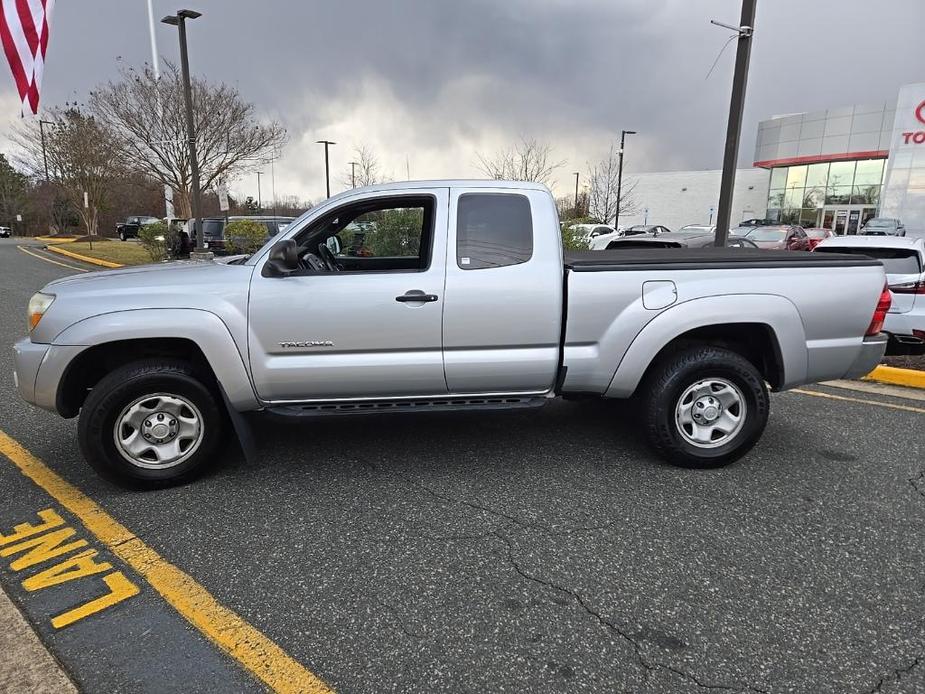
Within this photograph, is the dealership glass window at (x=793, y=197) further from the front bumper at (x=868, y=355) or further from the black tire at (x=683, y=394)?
the black tire at (x=683, y=394)

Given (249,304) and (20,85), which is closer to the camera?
(249,304)

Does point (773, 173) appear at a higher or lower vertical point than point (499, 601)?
higher

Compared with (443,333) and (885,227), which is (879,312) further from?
(885,227)

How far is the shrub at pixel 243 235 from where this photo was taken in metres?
16.2

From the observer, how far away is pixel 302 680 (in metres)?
2.22

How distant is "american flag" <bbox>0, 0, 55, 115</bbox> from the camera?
8.45m

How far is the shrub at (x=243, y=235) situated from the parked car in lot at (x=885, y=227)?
21387 millimetres

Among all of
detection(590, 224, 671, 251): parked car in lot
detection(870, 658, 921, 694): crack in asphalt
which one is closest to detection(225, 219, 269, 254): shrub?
detection(590, 224, 671, 251): parked car in lot

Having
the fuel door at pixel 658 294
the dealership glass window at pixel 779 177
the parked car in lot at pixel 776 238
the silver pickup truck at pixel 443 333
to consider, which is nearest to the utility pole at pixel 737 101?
the silver pickup truck at pixel 443 333

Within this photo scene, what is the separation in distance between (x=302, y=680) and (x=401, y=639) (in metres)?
0.41

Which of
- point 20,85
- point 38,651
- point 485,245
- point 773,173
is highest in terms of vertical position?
point 773,173

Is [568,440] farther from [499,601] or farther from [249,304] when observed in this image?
[249,304]

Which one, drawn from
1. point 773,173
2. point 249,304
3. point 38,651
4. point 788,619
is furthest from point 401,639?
point 773,173

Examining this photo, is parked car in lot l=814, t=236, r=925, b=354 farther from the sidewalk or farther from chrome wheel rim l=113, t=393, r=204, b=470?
the sidewalk
